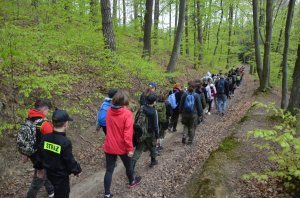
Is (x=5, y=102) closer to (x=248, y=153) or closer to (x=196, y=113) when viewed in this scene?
(x=196, y=113)

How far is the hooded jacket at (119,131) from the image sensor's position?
447 cm

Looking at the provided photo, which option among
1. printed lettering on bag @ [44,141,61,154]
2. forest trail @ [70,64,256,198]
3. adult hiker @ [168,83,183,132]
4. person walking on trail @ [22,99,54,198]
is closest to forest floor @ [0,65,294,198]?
forest trail @ [70,64,256,198]

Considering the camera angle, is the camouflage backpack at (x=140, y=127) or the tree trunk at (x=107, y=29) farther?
the tree trunk at (x=107, y=29)

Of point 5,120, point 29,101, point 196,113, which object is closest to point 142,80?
point 196,113

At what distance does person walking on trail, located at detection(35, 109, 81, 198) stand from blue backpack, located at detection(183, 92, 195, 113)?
470 cm

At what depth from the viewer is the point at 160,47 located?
22.2 meters

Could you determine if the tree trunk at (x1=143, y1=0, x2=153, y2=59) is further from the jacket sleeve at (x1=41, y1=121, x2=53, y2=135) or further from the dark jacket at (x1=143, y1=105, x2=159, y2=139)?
the jacket sleeve at (x1=41, y1=121, x2=53, y2=135)

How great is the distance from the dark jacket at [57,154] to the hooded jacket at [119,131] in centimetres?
105

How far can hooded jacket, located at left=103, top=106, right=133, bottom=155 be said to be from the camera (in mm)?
4466

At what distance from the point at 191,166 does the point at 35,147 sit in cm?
390

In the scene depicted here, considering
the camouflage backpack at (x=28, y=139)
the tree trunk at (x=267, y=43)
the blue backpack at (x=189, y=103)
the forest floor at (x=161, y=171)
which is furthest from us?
the tree trunk at (x=267, y=43)

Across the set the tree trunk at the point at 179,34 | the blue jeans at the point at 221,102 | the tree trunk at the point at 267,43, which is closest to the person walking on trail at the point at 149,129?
the blue jeans at the point at 221,102

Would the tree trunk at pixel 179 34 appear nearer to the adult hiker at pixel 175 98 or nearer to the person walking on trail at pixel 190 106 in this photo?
the adult hiker at pixel 175 98

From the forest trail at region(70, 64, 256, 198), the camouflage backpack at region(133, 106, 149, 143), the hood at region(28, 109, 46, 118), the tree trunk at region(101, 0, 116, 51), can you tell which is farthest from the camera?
the tree trunk at region(101, 0, 116, 51)
